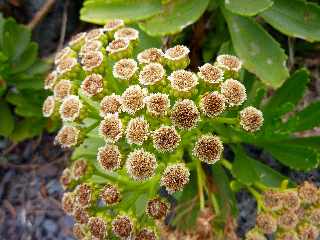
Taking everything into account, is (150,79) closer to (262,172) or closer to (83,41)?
(83,41)

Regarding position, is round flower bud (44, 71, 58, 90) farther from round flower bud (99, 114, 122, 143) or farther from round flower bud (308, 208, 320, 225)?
round flower bud (308, 208, 320, 225)

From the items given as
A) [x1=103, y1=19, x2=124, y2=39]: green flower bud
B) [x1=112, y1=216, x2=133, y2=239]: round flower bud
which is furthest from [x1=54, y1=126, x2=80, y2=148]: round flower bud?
[x1=103, y1=19, x2=124, y2=39]: green flower bud

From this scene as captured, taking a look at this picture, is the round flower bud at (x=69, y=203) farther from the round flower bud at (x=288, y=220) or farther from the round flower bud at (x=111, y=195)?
the round flower bud at (x=288, y=220)

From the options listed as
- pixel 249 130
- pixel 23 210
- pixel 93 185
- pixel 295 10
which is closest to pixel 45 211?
pixel 23 210

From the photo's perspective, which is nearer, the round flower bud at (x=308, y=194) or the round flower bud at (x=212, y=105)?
the round flower bud at (x=212, y=105)

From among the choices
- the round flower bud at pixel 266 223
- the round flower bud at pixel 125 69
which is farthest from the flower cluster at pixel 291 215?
the round flower bud at pixel 125 69
